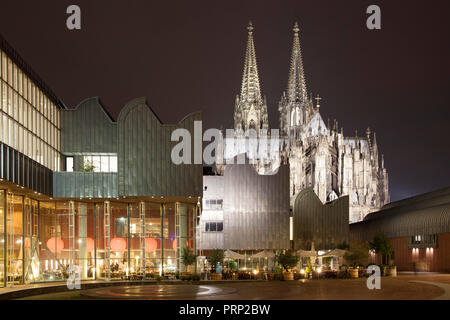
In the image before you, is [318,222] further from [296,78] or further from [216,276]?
[296,78]

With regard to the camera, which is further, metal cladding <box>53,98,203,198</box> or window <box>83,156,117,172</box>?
window <box>83,156,117,172</box>

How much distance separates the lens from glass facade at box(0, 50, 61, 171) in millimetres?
41094

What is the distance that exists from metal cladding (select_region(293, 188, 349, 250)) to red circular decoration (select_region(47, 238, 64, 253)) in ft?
96.1

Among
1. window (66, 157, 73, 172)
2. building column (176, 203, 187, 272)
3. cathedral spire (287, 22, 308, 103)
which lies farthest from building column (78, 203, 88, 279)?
cathedral spire (287, 22, 308, 103)

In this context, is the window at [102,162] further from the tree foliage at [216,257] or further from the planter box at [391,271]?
the planter box at [391,271]

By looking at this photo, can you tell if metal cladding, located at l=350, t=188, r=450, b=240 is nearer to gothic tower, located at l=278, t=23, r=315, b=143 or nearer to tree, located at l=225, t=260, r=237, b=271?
tree, located at l=225, t=260, r=237, b=271

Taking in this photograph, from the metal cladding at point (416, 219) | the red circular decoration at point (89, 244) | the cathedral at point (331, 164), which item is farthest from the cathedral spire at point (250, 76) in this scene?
the red circular decoration at point (89, 244)

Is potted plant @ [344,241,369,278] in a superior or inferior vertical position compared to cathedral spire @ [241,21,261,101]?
inferior

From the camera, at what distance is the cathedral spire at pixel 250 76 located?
5748 inches

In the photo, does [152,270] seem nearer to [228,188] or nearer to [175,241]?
A: [175,241]

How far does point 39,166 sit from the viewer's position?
152 feet

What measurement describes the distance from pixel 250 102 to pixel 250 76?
801 centimetres

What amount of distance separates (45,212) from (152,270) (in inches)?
386

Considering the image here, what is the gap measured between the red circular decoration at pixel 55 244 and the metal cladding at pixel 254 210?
20.3 m
